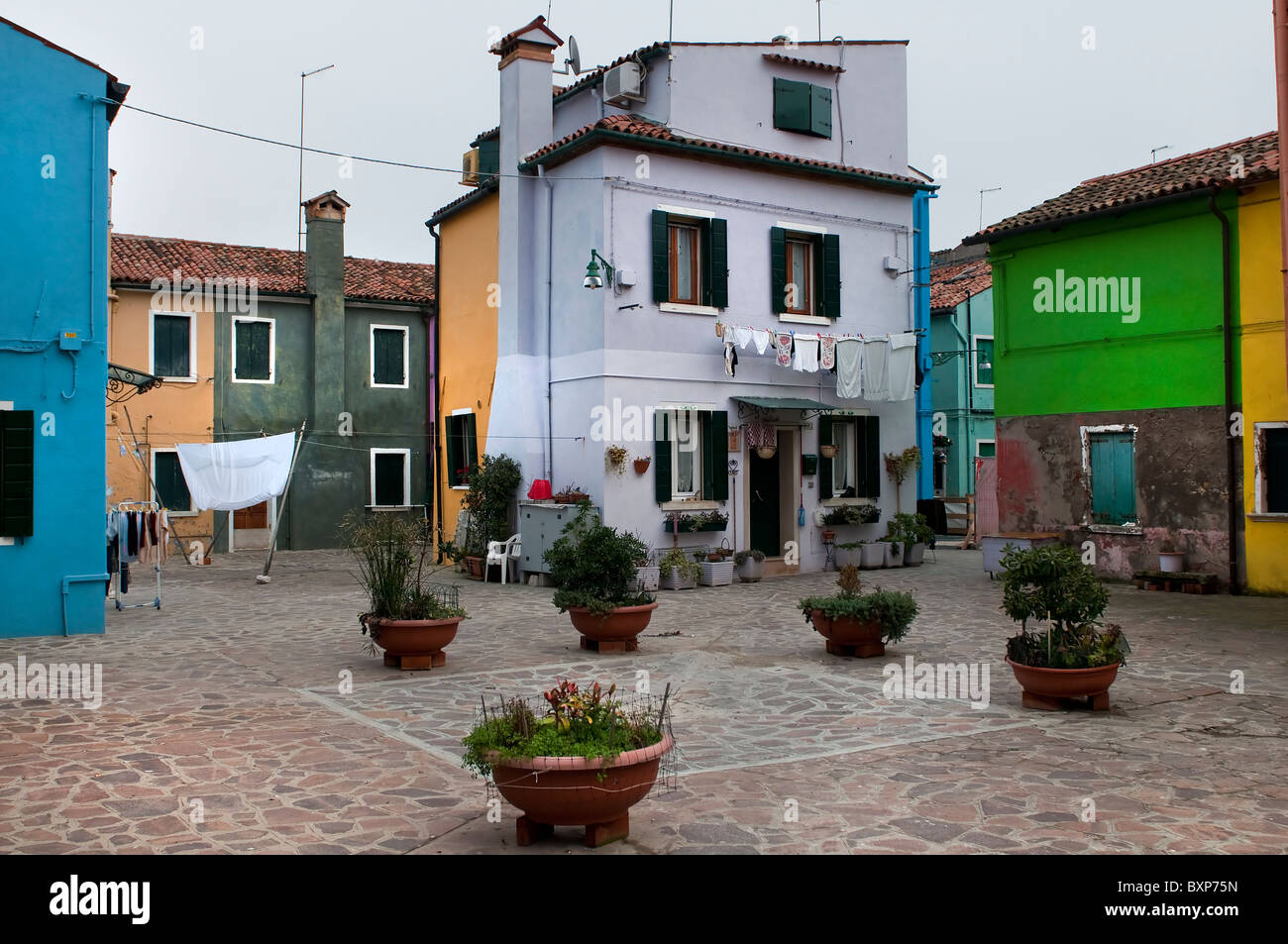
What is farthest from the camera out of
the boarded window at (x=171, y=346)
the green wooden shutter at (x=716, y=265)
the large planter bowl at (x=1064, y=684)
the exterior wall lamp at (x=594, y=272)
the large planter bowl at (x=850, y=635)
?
the boarded window at (x=171, y=346)

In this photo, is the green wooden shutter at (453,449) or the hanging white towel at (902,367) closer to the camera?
the hanging white towel at (902,367)

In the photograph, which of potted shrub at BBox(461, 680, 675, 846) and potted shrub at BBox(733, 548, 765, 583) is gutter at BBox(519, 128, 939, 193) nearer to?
potted shrub at BBox(733, 548, 765, 583)

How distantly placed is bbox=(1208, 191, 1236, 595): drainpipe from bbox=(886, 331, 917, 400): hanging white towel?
529 centimetres

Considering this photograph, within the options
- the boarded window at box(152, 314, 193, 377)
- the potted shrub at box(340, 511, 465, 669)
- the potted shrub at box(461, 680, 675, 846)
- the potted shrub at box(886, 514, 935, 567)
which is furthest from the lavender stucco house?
the potted shrub at box(461, 680, 675, 846)

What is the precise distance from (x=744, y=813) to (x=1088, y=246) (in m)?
14.2

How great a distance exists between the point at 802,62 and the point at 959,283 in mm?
14638

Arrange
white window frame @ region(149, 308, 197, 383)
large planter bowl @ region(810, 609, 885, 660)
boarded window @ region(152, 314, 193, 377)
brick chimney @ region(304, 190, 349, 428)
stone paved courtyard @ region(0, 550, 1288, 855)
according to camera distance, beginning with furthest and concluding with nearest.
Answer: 1. brick chimney @ region(304, 190, 349, 428)
2. boarded window @ region(152, 314, 193, 377)
3. white window frame @ region(149, 308, 197, 383)
4. large planter bowl @ region(810, 609, 885, 660)
5. stone paved courtyard @ region(0, 550, 1288, 855)

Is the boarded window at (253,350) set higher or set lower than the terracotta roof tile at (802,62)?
lower

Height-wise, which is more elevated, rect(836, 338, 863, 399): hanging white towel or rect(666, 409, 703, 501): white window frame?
rect(836, 338, 863, 399): hanging white towel

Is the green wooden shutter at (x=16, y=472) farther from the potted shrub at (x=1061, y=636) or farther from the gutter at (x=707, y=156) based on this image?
the potted shrub at (x=1061, y=636)

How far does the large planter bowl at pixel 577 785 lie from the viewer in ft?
16.0

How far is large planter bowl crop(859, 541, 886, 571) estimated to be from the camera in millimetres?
19203

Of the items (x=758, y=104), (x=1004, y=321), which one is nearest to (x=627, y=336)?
(x=758, y=104)

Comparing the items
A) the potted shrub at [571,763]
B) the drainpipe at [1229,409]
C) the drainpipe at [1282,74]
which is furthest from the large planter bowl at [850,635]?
the drainpipe at [1229,409]
